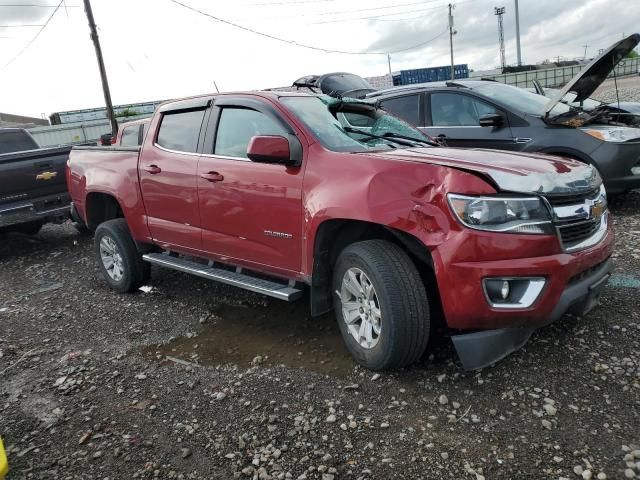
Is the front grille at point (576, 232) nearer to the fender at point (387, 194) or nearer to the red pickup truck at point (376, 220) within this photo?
the red pickup truck at point (376, 220)

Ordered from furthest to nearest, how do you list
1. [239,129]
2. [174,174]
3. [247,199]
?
[174,174]
[239,129]
[247,199]

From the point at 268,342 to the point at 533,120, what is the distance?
425 cm

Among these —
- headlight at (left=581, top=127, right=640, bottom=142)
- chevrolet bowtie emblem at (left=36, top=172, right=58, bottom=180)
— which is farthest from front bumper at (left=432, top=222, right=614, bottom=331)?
chevrolet bowtie emblem at (left=36, top=172, right=58, bottom=180)

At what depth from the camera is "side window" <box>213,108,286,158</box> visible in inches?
150

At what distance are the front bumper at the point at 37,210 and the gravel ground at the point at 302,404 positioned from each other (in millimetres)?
3128

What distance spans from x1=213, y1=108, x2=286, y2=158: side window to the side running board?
3.01ft

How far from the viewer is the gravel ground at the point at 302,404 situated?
2490mm

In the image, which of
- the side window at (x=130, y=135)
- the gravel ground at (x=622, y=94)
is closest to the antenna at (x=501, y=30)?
the gravel ground at (x=622, y=94)

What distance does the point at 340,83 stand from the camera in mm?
9836

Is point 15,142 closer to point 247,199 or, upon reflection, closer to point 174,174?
point 174,174

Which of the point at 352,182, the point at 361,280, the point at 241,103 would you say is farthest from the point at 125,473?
the point at 241,103

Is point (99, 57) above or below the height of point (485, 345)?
above

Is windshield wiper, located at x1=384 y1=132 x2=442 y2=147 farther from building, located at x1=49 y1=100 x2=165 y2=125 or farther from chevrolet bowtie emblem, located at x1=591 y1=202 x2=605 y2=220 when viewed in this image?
building, located at x1=49 y1=100 x2=165 y2=125

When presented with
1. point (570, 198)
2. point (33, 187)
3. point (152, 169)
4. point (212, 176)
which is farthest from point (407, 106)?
point (33, 187)
